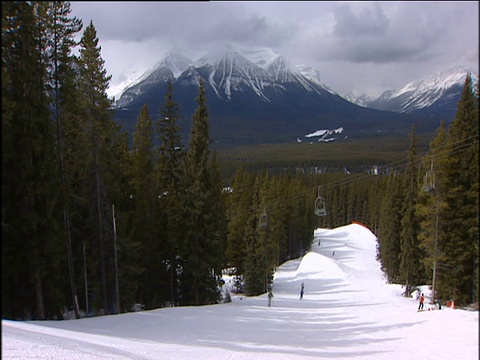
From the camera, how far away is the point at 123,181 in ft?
78.1

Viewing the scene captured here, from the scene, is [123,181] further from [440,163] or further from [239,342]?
[440,163]

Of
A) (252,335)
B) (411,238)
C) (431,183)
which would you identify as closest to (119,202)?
(252,335)

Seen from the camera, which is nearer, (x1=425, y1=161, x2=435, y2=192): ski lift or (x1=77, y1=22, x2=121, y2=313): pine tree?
(x1=425, y1=161, x2=435, y2=192): ski lift

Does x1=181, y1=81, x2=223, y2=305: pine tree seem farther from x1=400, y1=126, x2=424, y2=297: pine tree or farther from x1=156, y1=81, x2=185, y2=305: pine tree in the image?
x1=400, y1=126, x2=424, y2=297: pine tree

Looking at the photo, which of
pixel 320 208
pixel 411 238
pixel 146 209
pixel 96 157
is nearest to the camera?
pixel 96 157

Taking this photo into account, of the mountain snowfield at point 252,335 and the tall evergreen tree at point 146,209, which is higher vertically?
the tall evergreen tree at point 146,209

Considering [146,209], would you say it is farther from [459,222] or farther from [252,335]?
[459,222]

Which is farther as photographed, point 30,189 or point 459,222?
point 459,222

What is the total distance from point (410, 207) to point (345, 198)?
8231 cm

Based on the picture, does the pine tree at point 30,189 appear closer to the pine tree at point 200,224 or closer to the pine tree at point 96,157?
the pine tree at point 96,157

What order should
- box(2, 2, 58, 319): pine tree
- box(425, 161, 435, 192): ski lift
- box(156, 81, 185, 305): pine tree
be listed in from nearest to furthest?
1. box(2, 2, 58, 319): pine tree
2. box(425, 161, 435, 192): ski lift
3. box(156, 81, 185, 305): pine tree

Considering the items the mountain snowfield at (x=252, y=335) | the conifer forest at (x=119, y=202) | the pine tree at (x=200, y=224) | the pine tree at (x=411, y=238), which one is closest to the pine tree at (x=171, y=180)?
the conifer forest at (x=119, y=202)

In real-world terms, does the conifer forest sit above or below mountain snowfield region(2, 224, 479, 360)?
above

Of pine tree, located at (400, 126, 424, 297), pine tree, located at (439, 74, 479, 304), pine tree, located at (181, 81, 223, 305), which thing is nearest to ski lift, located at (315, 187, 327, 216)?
pine tree, located at (439, 74, 479, 304)
